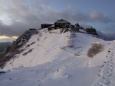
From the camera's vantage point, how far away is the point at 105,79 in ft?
33.7

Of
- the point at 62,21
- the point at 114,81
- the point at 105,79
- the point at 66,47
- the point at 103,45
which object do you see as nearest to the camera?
the point at 114,81

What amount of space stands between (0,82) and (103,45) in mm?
21484

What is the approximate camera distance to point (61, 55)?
29641 millimetres

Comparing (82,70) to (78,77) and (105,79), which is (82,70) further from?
(105,79)

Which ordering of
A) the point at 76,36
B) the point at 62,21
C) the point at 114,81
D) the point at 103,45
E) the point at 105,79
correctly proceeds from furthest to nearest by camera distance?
the point at 62,21 < the point at 76,36 < the point at 103,45 < the point at 105,79 < the point at 114,81

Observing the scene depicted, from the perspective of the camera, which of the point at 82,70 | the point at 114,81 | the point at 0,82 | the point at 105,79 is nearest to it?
the point at 114,81

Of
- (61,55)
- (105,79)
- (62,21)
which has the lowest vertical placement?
(61,55)

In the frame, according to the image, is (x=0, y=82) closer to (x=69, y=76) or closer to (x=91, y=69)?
(x=69, y=76)

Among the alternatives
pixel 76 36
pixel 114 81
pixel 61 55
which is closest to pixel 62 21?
pixel 76 36

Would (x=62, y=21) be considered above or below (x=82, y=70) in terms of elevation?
above

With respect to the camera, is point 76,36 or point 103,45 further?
point 76,36

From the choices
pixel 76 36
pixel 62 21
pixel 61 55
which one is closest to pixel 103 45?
pixel 61 55

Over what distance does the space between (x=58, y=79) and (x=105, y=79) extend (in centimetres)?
351

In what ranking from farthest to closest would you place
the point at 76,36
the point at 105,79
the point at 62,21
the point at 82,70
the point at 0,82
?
the point at 62,21
the point at 76,36
the point at 82,70
the point at 0,82
the point at 105,79
